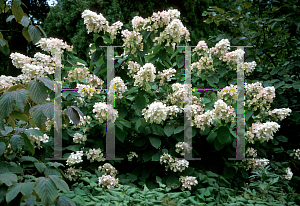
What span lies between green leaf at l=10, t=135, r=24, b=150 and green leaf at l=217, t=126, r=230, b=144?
1.29 meters

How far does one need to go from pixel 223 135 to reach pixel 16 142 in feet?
4.36

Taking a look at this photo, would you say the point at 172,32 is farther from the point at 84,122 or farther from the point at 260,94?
the point at 84,122

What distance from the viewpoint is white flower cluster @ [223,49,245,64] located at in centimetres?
214

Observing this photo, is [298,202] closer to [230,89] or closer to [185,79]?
[230,89]

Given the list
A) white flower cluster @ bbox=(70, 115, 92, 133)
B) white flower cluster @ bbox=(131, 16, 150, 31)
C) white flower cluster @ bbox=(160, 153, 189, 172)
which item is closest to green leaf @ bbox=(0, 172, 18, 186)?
white flower cluster @ bbox=(70, 115, 92, 133)

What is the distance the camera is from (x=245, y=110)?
85.2 inches

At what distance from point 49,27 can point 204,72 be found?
12.8 feet

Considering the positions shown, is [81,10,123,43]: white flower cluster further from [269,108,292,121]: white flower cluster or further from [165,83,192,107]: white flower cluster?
[269,108,292,121]: white flower cluster

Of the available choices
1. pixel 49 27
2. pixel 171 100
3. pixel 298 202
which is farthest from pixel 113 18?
pixel 298 202

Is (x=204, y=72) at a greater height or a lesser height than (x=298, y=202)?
greater

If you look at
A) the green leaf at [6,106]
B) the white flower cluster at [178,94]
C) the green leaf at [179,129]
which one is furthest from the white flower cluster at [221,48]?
the green leaf at [6,106]

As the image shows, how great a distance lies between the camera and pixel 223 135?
183 cm

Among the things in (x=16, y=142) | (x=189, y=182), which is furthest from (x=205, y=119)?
(x=16, y=142)

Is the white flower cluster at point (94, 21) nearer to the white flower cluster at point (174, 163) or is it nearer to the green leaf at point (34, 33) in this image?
the green leaf at point (34, 33)
